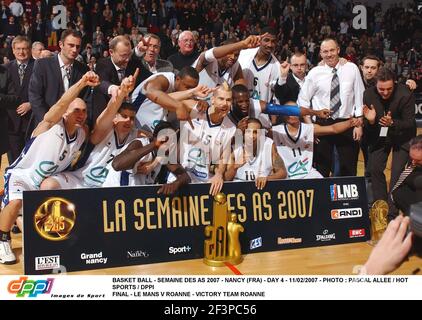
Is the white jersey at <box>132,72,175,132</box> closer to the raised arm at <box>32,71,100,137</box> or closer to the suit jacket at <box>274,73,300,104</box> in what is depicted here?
the raised arm at <box>32,71,100,137</box>

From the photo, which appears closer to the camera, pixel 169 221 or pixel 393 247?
pixel 393 247

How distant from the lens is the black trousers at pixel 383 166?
4219 mm

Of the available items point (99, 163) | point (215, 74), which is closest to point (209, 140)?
point (215, 74)

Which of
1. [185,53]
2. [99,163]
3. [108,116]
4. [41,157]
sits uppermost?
[185,53]

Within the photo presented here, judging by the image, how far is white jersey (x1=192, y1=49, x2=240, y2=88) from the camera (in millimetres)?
4199

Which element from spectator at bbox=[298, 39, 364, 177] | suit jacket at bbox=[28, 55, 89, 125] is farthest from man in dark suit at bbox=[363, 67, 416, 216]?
suit jacket at bbox=[28, 55, 89, 125]

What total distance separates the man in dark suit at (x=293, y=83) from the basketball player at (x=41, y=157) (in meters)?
1.95

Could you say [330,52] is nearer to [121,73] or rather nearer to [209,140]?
[209,140]

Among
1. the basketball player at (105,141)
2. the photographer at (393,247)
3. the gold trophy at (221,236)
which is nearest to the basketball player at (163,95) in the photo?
the basketball player at (105,141)

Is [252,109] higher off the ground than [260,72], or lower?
lower

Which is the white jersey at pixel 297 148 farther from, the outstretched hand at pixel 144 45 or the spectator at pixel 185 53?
the outstretched hand at pixel 144 45

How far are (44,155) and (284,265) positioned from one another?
6.18ft

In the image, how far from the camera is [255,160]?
3.85m
